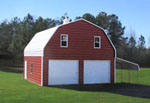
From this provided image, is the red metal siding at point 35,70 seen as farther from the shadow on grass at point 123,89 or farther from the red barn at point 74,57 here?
the shadow on grass at point 123,89

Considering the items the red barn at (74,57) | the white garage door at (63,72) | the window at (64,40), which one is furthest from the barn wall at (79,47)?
the white garage door at (63,72)

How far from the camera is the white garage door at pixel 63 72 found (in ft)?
60.2

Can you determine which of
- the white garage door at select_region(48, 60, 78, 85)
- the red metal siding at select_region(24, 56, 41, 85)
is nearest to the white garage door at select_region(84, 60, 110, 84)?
the white garage door at select_region(48, 60, 78, 85)

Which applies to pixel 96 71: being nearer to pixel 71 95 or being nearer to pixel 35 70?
pixel 35 70

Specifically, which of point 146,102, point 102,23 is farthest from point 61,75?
point 102,23

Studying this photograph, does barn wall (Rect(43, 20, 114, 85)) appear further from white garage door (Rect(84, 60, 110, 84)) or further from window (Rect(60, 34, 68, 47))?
white garage door (Rect(84, 60, 110, 84))

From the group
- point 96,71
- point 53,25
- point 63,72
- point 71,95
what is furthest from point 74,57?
point 53,25

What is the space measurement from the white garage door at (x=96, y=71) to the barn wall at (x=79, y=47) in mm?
391

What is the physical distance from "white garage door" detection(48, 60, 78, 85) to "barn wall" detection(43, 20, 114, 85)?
14.2 inches

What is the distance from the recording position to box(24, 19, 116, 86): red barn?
18.3 m

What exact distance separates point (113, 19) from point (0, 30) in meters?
29.1

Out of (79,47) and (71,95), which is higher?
(79,47)

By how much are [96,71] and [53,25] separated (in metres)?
31.0

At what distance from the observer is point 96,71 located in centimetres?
2006
